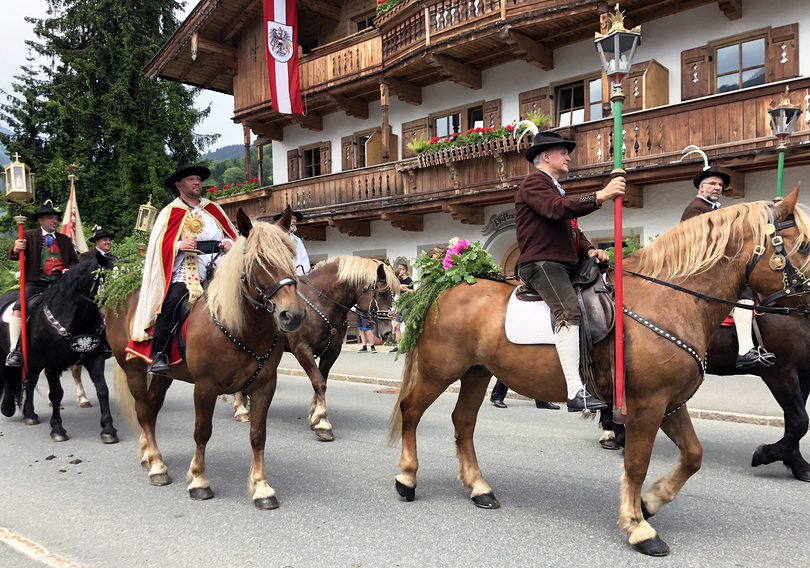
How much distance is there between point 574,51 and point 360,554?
1392cm

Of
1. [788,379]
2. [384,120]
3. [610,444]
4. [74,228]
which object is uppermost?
[384,120]

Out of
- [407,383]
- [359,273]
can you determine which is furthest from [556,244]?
[359,273]

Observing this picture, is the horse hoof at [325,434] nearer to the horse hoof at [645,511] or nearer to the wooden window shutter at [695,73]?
the horse hoof at [645,511]

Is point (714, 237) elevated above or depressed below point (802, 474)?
above

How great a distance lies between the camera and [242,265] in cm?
450

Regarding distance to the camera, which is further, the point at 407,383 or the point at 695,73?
the point at 695,73

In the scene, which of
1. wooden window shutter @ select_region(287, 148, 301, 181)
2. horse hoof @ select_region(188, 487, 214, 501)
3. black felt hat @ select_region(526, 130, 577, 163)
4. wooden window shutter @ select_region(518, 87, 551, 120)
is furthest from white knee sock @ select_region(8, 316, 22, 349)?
wooden window shutter @ select_region(287, 148, 301, 181)

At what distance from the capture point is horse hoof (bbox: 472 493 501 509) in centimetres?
446

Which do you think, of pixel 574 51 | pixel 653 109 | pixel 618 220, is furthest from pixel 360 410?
pixel 574 51

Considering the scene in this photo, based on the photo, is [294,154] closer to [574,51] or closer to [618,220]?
[574,51]

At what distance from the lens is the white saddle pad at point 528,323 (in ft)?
13.3

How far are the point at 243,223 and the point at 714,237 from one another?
323cm

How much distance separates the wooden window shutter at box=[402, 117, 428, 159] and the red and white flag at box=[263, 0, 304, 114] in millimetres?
3295

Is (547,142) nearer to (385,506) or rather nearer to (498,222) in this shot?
(385,506)
